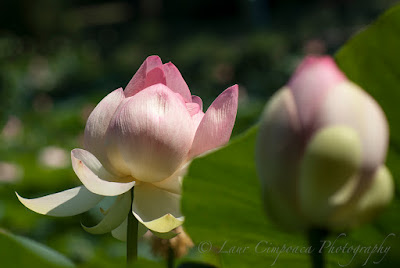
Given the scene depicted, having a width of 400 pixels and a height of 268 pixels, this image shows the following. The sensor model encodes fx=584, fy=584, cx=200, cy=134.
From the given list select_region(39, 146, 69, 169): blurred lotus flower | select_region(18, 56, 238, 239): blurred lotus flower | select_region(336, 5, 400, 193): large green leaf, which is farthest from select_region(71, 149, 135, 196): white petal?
select_region(39, 146, 69, 169): blurred lotus flower

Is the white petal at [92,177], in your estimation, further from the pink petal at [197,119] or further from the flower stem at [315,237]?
the flower stem at [315,237]

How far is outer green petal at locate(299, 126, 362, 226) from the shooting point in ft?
0.68

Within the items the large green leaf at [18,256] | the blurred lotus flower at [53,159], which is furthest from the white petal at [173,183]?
the blurred lotus flower at [53,159]

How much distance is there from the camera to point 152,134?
38 centimetres

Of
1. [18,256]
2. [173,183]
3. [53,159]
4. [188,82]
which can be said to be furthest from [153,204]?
[188,82]

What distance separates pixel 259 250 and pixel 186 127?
0.09m

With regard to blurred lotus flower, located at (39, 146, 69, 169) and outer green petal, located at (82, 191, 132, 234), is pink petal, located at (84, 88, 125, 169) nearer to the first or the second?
outer green petal, located at (82, 191, 132, 234)

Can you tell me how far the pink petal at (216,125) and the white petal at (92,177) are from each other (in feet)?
0.17

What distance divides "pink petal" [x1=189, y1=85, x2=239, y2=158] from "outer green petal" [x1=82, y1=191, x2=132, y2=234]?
6 centimetres

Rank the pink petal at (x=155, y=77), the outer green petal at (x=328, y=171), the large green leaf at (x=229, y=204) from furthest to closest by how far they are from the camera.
→ the pink petal at (x=155, y=77) → the large green leaf at (x=229, y=204) → the outer green petal at (x=328, y=171)

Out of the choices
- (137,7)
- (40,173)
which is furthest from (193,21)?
(40,173)

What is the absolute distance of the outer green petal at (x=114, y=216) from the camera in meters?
0.40

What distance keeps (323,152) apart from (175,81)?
0.79 ft

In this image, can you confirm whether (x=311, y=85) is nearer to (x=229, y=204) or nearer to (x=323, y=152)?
(x=323, y=152)
